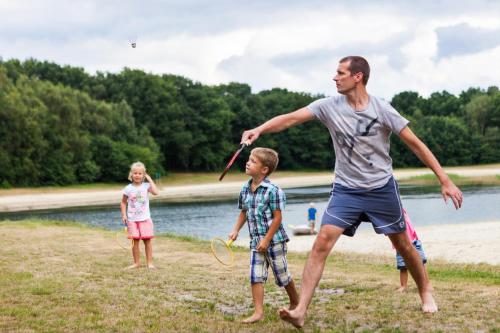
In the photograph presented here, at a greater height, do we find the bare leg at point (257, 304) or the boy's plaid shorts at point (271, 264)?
the boy's plaid shorts at point (271, 264)

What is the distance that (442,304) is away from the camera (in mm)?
6699

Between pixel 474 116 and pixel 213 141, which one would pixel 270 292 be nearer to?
pixel 213 141

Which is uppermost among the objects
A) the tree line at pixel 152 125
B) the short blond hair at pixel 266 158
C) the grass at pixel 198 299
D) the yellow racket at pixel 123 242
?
the tree line at pixel 152 125

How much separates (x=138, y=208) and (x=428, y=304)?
588 cm

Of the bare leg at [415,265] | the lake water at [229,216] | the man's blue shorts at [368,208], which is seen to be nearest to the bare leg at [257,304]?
the man's blue shorts at [368,208]

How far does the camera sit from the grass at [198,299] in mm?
6004

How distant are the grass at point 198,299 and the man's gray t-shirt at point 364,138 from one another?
136cm

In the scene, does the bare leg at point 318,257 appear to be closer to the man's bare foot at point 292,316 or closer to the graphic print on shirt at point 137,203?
the man's bare foot at point 292,316

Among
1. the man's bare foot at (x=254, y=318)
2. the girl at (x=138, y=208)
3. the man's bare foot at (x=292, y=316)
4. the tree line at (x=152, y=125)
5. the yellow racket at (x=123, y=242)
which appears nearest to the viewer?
the man's bare foot at (x=292, y=316)

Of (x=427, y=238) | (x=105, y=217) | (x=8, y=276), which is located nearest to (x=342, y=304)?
(x=8, y=276)

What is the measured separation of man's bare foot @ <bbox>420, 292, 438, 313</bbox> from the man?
0.85 m

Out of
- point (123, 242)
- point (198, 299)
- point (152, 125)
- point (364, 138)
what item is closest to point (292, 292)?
point (198, 299)

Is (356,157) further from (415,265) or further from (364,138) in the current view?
(415,265)

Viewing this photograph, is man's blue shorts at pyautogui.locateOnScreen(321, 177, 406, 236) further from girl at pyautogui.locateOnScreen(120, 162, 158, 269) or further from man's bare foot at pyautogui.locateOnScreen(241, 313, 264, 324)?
girl at pyautogui.locateOnScreen(120, 162, 158, 269)
